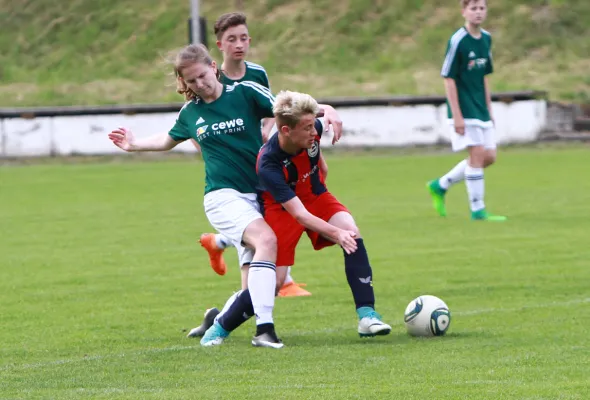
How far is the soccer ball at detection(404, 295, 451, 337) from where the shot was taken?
6.79 meters

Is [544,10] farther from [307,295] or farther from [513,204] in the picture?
[307,295]

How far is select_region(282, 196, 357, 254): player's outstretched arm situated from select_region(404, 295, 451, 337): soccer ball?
21.7 inches

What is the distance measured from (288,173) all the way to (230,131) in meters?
0.51

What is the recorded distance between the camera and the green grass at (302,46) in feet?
95.2

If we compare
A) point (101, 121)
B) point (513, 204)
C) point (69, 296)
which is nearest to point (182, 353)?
point (69, 296)

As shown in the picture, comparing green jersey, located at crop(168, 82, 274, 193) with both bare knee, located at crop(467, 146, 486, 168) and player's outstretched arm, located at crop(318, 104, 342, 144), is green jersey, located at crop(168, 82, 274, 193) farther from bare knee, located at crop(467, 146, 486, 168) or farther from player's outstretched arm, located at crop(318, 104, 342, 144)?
bare knee, located at crop(467, 146, 486, 168)

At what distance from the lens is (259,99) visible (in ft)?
23.4

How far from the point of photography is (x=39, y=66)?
108 feet

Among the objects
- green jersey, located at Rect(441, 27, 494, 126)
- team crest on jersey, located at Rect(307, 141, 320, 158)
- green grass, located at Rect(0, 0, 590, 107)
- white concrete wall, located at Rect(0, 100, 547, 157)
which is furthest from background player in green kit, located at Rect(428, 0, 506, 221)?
green grass, located at Rect(0, 0, 590, 107)

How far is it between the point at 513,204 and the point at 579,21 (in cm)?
1699

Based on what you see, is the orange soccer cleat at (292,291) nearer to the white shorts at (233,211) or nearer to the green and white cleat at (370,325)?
the white shorts at (233,211)

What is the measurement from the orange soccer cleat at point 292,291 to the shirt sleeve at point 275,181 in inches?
81.8

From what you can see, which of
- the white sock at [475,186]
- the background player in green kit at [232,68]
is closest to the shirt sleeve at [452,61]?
the white sock at [475,186]

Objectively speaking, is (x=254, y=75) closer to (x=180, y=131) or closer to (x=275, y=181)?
(x=180, y=131)
